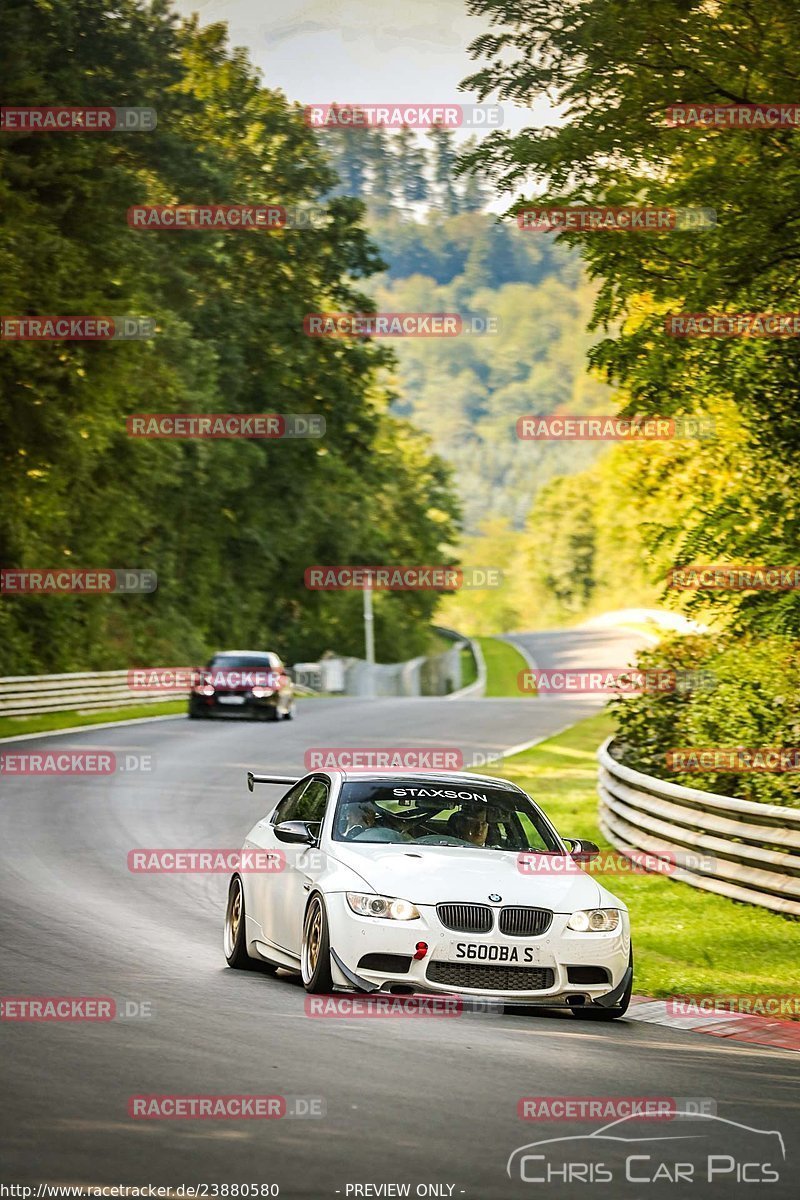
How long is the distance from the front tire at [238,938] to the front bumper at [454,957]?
1881 millimetres

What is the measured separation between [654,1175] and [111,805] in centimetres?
1800

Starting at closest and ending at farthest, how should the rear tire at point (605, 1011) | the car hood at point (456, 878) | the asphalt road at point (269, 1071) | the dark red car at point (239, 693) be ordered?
the asphalt road at point (269, 1071) → the car hood at point (456, 878) → the rear tire at point (605, 1011) → the dark red car at point (239, 693)

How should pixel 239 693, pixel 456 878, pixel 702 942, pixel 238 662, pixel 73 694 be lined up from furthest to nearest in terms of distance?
1. pixel 73 694
2. pixel 238 662
3. pixel 239 693
4. pixel 702 942
5. pixel 456 878

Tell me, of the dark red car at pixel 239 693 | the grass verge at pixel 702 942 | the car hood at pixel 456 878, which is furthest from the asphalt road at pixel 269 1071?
the dark red car at pixel 239 693

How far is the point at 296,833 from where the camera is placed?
11.1 metres

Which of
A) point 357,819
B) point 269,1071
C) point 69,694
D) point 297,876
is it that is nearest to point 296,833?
point 297,876

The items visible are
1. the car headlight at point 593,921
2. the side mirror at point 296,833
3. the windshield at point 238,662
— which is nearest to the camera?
the car headlight at point 593,921

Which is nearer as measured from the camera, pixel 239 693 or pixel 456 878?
pixel 456 878

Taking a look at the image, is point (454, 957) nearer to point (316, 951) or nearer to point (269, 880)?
point (316, 951)

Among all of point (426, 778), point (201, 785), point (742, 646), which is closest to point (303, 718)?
A: point (201, 785)

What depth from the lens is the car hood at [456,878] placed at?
33.4ft

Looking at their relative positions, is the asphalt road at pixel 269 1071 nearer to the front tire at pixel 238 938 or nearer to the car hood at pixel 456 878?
the front tire at pixel 238 938

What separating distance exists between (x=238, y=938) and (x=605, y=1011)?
2.70 meters

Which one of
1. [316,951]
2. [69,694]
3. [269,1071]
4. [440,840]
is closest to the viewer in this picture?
[269,1071]
